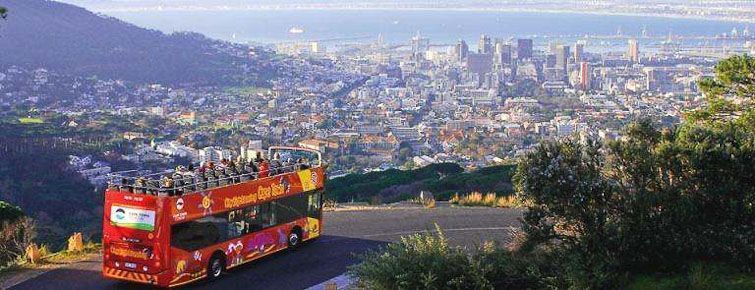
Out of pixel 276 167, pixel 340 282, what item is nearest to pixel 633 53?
pixel 276 167

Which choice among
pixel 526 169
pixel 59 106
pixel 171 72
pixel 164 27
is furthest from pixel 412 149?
pixel 164 27

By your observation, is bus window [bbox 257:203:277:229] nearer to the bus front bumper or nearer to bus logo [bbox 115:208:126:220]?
the bus front bumper

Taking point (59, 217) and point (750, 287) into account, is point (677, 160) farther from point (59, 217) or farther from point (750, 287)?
point (59, 217)

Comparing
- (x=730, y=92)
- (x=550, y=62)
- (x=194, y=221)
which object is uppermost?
(x=550, y=62)

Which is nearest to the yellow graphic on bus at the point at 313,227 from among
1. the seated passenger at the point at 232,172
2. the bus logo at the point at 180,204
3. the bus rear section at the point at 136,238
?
the seated passenger at the point at 232,172

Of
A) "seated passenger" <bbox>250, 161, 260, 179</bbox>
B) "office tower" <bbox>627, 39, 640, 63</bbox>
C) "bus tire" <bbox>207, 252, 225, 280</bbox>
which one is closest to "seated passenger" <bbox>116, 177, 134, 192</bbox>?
"bus tire" <bbox>207, 252, 225, 280</bbox>

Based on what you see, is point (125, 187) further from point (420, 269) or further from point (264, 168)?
point (420, 269)

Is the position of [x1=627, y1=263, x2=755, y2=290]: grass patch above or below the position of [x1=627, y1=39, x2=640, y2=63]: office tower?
below
